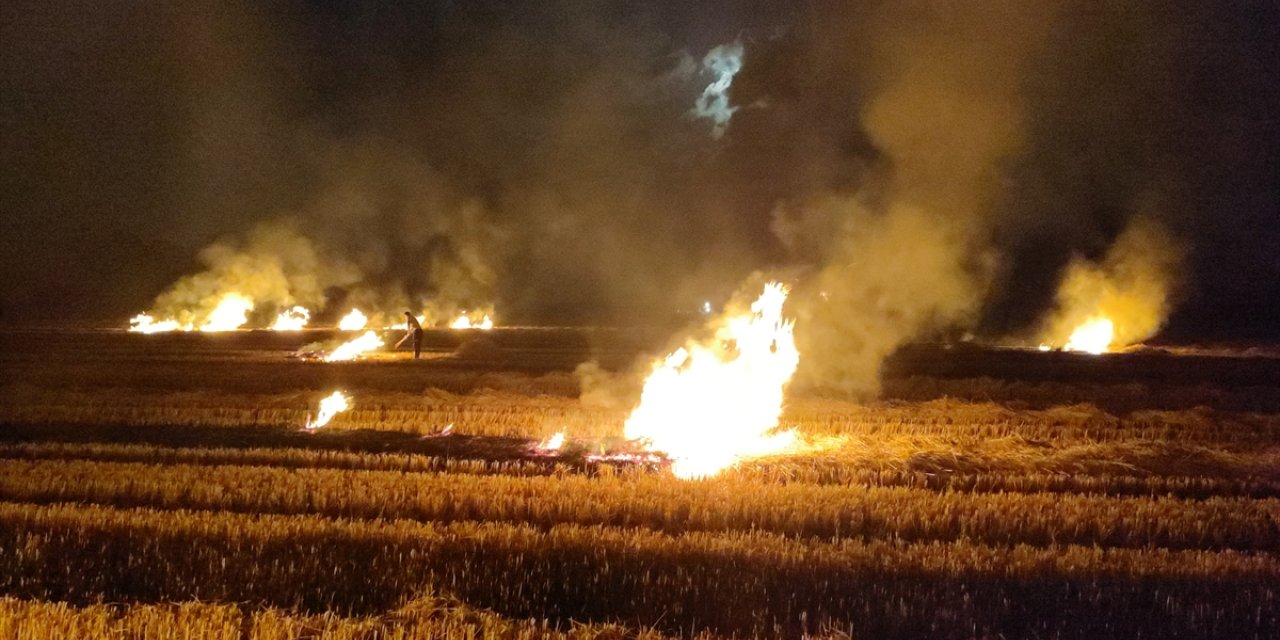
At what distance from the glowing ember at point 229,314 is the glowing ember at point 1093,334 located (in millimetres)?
60998

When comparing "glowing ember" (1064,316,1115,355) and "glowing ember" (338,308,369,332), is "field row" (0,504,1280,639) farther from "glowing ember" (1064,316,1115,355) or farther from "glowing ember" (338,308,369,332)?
"glowing ember" (338,308,369,332)

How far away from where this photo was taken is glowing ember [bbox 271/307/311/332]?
72.6m

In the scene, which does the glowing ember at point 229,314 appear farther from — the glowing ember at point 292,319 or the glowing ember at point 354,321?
the glowing ember at point 354,321

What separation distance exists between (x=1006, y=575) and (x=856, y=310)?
16.9 metres

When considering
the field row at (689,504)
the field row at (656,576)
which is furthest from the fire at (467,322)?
the field row at (656,576)

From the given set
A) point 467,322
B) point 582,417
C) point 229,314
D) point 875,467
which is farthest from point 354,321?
point 875,467

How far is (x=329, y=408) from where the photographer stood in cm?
2031

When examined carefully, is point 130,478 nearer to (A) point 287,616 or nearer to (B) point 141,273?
Answer: (A) point 287,616

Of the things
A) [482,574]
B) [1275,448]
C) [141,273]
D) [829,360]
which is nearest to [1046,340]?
[829,360]

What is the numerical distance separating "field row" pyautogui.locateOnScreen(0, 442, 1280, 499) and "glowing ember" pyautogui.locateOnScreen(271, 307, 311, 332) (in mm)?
60300

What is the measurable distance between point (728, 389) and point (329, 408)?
972 centimetres

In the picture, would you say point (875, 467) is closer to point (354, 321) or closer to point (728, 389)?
point (728, 389)

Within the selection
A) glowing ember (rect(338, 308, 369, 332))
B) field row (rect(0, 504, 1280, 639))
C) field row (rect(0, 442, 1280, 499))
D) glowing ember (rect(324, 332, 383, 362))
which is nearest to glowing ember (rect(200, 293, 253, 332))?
glowing ember (rect(338, 308, 369, 332))

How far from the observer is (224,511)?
10469mm
